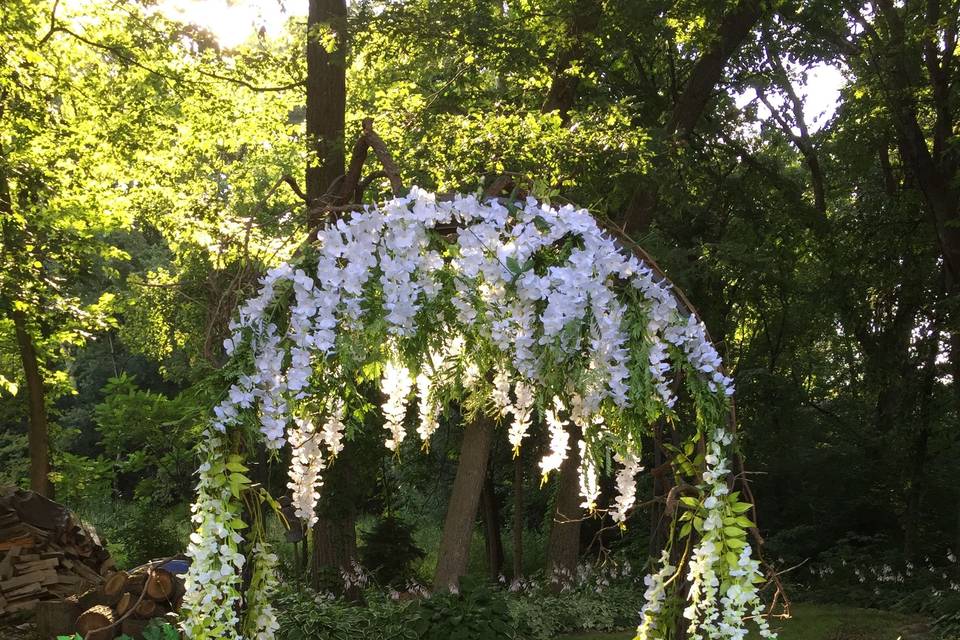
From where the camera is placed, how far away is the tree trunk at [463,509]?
7.79m

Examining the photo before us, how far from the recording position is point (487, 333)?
2.97 meters

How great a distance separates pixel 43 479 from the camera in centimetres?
998

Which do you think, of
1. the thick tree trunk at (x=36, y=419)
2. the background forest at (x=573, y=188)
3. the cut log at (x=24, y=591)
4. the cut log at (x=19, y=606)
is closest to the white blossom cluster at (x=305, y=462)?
the background forest at (x=573, y=188)

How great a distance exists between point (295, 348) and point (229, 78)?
22.2 feet

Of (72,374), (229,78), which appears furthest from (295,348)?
(72,374)

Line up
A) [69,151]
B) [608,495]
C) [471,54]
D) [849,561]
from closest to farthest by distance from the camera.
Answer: [471,54]
[69,151]
[849,561]
[608,495]

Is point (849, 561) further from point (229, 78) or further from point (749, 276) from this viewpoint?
point (229, 78)

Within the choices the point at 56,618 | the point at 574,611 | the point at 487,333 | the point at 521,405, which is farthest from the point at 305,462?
the point at 574,611

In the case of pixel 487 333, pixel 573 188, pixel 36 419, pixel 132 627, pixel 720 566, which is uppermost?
pixel 573 188

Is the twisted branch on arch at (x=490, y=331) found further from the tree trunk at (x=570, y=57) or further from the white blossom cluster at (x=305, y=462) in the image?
the tree trunk at (x=570, y=57)

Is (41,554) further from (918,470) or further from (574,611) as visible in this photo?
(918,470)

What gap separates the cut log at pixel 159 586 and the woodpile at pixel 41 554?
4.68ft

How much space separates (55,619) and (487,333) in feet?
16.4

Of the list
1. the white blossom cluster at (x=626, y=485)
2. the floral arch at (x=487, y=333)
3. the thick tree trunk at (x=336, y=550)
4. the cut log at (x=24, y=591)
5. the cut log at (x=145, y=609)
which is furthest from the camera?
the thick tree trunk at (x=336, y=550)
